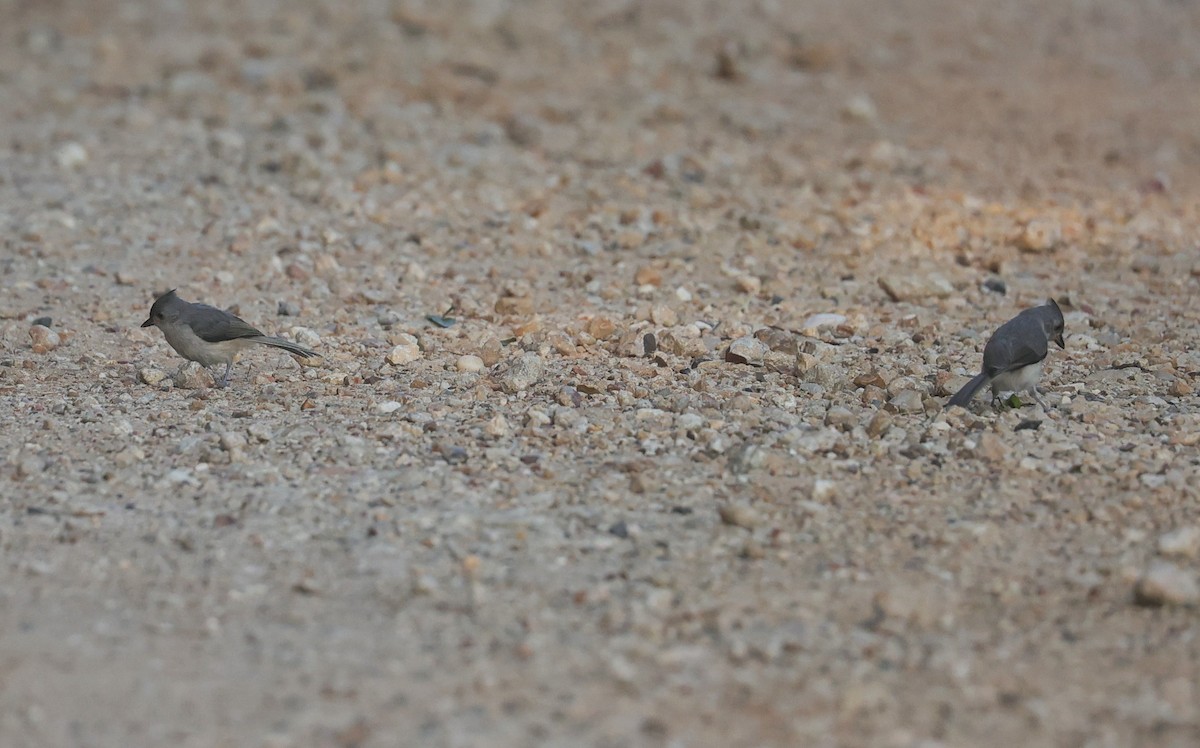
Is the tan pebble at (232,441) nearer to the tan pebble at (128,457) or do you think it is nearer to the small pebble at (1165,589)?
the tan pebble at (128,457)

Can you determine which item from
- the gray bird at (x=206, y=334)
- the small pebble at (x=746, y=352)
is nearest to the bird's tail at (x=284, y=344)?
the gray bird at (x=206, y=334)

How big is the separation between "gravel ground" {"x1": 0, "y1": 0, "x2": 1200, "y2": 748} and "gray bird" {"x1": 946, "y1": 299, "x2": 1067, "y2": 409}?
0.12 meters

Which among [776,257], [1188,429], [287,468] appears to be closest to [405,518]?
[287,468]

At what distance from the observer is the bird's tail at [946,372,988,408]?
19.3 feet

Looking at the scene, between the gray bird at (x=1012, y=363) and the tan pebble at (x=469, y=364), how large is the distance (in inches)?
83.0

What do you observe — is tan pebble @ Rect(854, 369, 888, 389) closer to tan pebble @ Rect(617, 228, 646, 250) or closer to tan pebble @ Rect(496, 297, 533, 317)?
tan pebble @ Rect(496, 297, 533, 317)

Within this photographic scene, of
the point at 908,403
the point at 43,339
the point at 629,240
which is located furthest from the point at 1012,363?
the point at 43,339

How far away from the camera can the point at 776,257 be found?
822 cm

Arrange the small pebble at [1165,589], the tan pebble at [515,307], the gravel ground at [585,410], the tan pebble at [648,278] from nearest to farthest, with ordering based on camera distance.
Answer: the gravel ground at [585,410] < the small pebble at [1165,589] < the tan pebble at [515,307] < the tan pebble at [648,278]

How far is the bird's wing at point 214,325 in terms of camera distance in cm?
641

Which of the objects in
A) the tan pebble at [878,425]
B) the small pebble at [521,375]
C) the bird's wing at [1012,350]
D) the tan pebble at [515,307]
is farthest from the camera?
the tan pebble at [515,307]

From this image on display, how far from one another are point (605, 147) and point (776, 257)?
7.44ft

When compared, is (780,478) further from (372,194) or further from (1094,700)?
(372,194)

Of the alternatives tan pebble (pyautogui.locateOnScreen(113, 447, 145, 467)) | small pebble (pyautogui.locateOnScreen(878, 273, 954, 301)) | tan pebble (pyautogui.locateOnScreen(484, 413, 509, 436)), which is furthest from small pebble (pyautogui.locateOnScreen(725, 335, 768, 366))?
tan pebble (pyautogui.locateOnScreen(113, 447, 145, 467))
